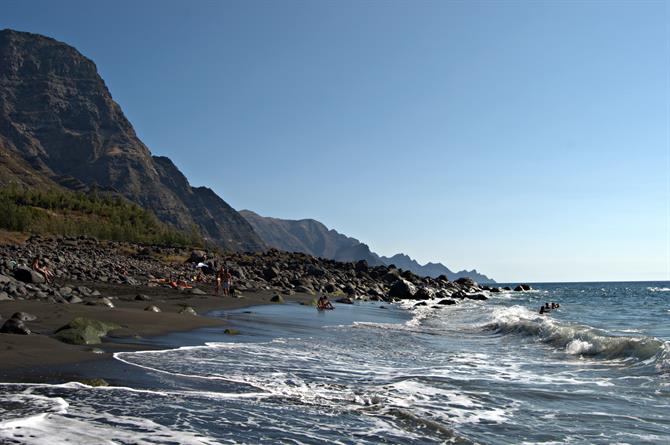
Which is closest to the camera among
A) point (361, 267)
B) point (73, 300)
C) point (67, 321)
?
point (67, 321)

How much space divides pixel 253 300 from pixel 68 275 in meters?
13.1

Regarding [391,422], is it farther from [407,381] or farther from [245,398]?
[407,381]

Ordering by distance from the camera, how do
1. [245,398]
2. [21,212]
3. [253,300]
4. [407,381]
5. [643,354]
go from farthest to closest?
[21,212]
[253,300]
[643,354]
[407,381]
[245,398]

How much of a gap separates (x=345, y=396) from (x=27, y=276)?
925 inches

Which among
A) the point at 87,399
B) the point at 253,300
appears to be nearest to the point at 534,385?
the point at 87,399

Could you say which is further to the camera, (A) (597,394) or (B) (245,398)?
(A) (597,394)

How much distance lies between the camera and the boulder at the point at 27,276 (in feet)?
88.3

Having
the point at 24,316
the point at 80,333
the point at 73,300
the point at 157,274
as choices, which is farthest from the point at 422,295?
the point at 80,333

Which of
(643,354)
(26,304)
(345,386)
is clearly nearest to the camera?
(345,386)

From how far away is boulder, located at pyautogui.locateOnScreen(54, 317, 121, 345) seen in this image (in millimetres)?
12452

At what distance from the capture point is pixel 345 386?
10.8m

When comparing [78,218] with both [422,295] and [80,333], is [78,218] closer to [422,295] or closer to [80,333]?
[422,295]

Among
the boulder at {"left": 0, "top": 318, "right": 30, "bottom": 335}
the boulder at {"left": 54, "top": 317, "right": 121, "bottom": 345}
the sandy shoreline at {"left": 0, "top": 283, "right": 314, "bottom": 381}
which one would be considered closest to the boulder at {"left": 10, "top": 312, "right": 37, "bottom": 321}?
the sandy shoreline at {"left": 0, "top": 283, "right": 314, "bottom": 381}

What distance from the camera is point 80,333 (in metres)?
12.6
